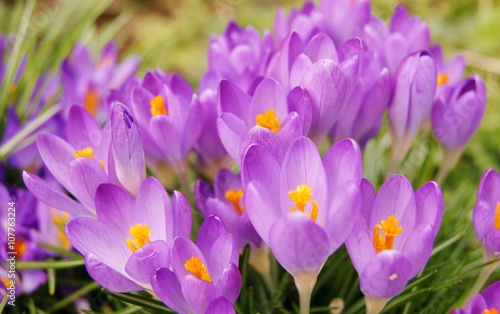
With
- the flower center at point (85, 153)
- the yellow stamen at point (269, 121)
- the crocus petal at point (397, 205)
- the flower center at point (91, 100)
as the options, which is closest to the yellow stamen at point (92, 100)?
the flower center at point (91, 100)

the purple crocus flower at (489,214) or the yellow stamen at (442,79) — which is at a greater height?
the yellow stamen at (442,79)

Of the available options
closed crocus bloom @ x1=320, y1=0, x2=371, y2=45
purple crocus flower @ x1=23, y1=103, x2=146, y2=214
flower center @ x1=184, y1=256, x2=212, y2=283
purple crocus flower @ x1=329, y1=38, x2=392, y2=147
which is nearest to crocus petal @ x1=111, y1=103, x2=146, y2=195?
purple crocus flower @ x1=23, y1=103, x2=146, y2=214

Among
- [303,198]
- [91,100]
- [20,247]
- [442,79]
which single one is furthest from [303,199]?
[91,100]

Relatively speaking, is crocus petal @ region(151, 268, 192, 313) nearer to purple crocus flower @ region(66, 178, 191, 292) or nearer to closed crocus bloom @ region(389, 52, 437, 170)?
purple crocus flower @ region(66, 178, 191, 292)

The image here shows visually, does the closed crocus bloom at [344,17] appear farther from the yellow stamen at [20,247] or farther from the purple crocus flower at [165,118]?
the yellow stamen at [20,247]

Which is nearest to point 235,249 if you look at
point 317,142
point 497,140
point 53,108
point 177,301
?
point 177,301

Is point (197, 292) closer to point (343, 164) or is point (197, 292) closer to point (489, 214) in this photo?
point (343, 164)

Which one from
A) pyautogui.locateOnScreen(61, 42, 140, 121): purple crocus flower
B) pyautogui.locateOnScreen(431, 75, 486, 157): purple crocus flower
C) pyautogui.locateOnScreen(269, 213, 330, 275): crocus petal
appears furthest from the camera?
pyautogui.locateOnScreen(61, 42, 140, 121): purple crocus flower
